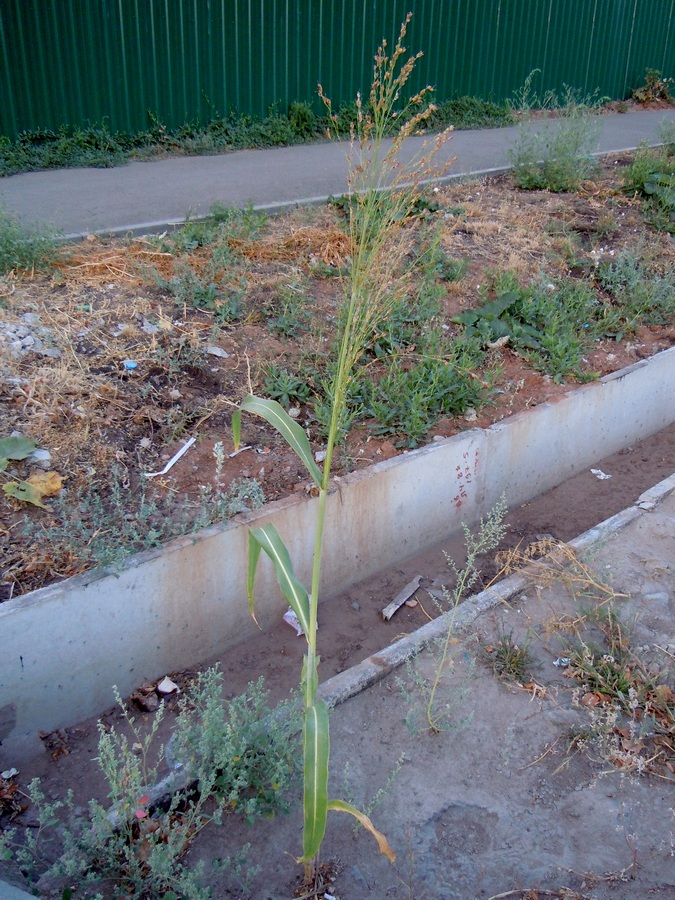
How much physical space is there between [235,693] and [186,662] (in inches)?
11.9

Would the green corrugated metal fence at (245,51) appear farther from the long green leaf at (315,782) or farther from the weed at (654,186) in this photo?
the long green leaf at (315,782)

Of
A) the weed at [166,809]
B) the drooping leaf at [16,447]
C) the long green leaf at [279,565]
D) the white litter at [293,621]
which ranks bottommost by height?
the white litter at [293,621]

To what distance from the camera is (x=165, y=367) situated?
15.3 feet

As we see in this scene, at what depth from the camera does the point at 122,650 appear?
3.40 metres

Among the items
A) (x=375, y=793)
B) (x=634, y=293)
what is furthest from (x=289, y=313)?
(x=375, y=793)

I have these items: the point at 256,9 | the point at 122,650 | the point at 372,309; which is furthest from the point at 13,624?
the point at 256,9

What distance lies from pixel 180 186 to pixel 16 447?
4.75 m

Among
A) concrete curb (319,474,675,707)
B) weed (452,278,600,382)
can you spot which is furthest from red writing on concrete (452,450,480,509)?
weed (452,278,600,382)

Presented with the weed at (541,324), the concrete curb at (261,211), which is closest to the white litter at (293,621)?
the weed at (541,324)

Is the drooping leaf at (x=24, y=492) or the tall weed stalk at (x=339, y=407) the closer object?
the tall weed stalk at (x=339, y=407)

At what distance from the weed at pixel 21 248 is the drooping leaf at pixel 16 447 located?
177 centimetres

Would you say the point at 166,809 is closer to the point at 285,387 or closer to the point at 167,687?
the point at 167,687

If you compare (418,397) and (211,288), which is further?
(211,288)

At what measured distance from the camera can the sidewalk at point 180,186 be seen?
21.4 ft
